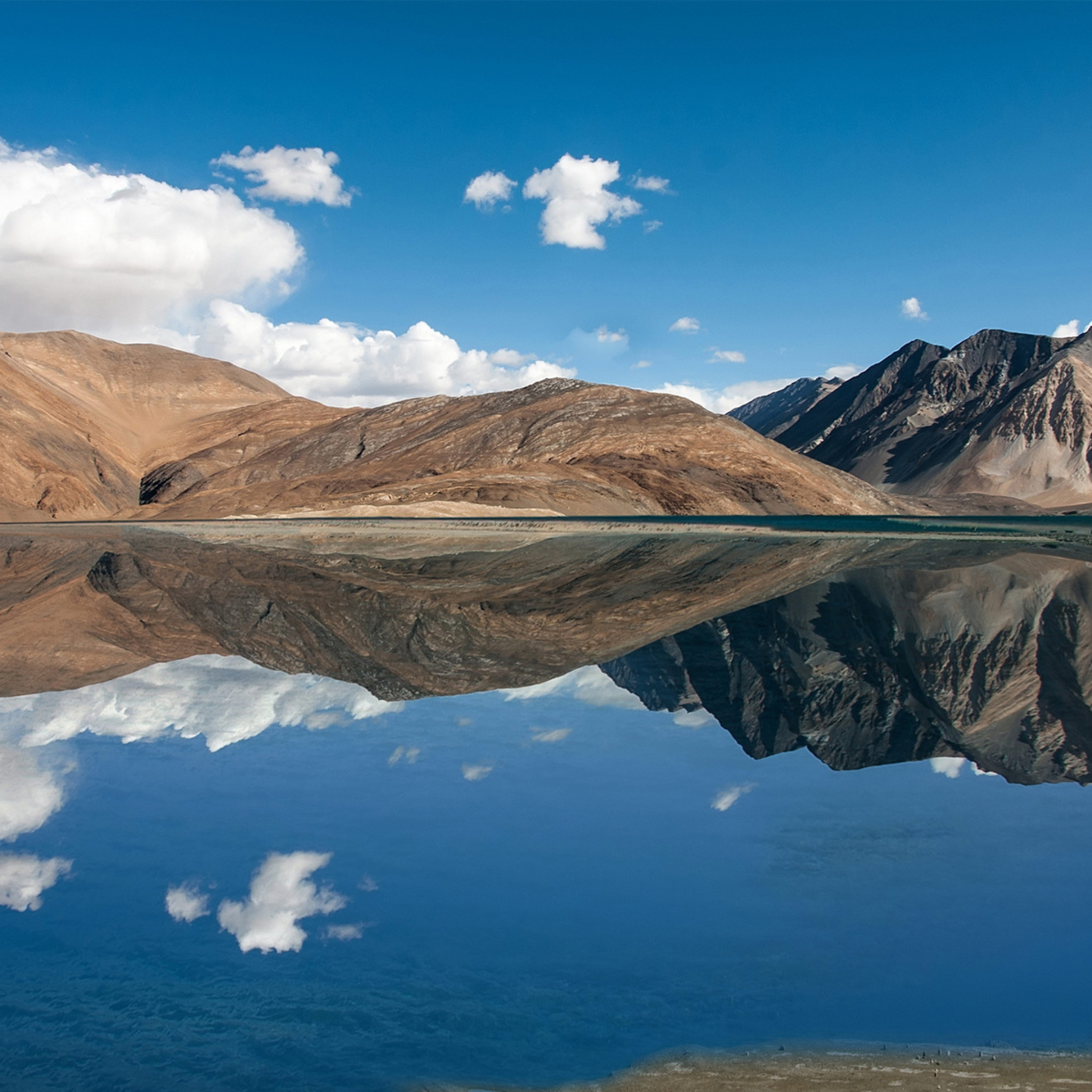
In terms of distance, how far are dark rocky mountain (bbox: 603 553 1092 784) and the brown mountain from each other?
44.1 meters

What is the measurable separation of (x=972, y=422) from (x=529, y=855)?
490 ft

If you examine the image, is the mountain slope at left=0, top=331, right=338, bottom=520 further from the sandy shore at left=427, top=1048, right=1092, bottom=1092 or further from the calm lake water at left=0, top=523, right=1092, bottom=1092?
the sandy shore at left=427, top=1048, right=1092, bottom=1092

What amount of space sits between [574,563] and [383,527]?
73.4 ft

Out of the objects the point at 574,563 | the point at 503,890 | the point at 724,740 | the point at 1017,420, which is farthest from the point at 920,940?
the point at 1017,420

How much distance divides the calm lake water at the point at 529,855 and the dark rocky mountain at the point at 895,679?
0.06 metres

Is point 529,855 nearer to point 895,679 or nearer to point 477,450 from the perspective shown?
point 895,679

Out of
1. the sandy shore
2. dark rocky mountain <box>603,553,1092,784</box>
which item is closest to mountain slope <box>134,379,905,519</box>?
dark rocky mountain <box>603,553,1092,784</box>

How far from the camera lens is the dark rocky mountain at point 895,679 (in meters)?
7.28

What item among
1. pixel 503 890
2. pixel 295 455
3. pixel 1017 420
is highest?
pixel 1017 420

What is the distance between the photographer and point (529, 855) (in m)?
5.01

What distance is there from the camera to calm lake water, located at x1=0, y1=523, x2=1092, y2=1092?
3.55m

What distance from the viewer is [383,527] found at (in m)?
44.5

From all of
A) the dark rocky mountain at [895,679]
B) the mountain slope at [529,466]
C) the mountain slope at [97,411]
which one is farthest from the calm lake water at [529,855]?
the mountain slope at [97,411]

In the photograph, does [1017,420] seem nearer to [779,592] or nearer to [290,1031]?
[779,592]
